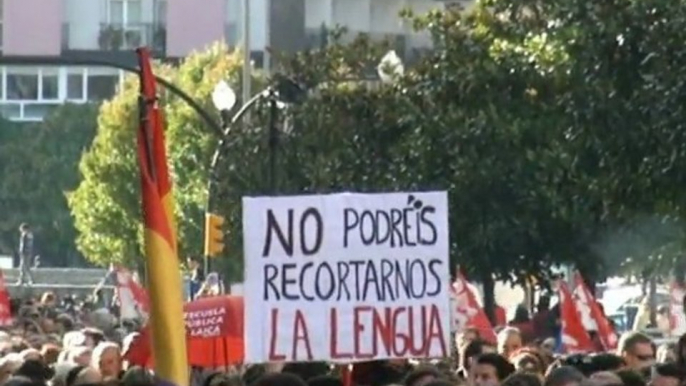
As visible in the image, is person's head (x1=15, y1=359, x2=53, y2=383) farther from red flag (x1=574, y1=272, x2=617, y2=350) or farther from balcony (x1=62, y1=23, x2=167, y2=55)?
balcony (x1=62, y1=23, x2=167, y2=55)

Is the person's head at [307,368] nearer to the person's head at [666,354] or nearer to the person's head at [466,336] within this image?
the person's head at [666,354]

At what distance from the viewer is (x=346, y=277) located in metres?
13.8

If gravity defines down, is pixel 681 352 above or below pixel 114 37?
below

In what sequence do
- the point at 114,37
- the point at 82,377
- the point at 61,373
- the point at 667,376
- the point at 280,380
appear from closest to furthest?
1. the point at 280,380
2. the point at 82,377
3. the point at 667,376
4. the point at 61,373
5. the point at 114,37

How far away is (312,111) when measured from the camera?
36812 mm

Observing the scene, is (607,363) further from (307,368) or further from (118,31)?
(118,31)

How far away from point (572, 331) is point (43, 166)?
189ft

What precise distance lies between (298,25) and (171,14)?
6147 millimetres

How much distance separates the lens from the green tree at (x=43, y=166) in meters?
78.3

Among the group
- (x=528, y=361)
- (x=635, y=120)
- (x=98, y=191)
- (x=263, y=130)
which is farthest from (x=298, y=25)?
(x=528, y=361)

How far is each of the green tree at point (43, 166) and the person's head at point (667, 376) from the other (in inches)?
2475

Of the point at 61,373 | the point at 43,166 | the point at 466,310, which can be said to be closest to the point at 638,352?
the point at 61,373

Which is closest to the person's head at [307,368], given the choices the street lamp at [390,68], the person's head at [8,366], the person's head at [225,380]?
the person's head at [225,380]

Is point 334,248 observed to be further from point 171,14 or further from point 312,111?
point 171,14
